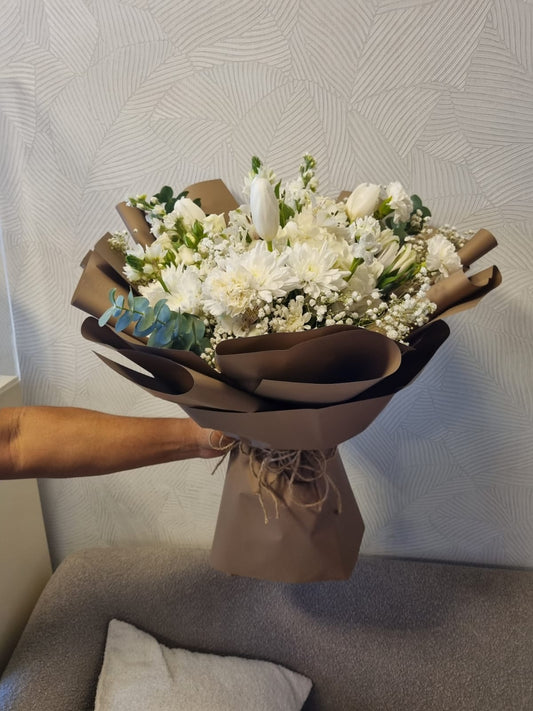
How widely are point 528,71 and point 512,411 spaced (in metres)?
0.64

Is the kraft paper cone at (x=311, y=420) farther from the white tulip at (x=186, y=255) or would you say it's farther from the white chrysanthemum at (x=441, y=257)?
the white tulip at (x=186, y=255)

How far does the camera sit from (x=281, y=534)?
2.64ft

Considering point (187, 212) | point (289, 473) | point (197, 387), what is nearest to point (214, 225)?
point (187, 212)

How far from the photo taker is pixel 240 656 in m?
1.13

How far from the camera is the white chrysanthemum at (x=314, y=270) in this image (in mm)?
611

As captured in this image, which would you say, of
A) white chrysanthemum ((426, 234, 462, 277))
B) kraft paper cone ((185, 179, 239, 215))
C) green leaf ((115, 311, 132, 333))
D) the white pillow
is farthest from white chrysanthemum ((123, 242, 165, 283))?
the white pillow

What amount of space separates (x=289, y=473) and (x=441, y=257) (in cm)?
36

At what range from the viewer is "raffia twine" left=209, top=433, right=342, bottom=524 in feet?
2.52

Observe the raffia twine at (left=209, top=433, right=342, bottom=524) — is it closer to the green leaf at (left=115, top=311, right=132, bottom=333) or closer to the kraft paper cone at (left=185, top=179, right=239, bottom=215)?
the green leaf at (left=115, top=311, right=132, bottom=333)

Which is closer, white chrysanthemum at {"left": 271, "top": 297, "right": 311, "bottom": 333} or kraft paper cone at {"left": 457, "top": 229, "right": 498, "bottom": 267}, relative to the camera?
white chrysanthemum at {"left": 271, "top": 297, "right": 311, "bottom": 333}

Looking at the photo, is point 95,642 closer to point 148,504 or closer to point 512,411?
point 148,504

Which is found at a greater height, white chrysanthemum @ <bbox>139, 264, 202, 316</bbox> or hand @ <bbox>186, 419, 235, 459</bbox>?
white chrysanthemum @ <bbox>139, 264, 202, 316</bbox>

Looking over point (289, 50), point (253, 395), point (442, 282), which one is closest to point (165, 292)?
point (253, 395)

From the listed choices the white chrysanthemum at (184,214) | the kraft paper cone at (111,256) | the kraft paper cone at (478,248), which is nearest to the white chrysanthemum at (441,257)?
the kraft paper cone at (478,248)
